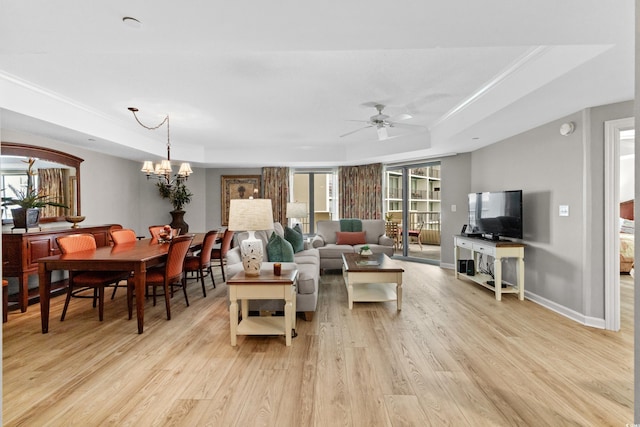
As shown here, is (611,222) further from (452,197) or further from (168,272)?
(168,272)

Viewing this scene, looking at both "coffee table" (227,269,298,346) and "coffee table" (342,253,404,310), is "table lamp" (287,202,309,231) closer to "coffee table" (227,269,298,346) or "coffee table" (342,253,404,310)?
"coffee table" (342,253,404,310)

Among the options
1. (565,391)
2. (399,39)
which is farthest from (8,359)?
(565,391)

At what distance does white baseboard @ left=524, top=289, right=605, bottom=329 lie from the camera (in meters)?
3.43

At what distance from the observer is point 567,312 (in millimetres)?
3730

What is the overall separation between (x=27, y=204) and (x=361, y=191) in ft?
19.8

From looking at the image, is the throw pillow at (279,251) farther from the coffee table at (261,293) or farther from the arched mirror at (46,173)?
the arched mirror at (46,173)

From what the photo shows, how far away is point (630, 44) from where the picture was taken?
2.14m

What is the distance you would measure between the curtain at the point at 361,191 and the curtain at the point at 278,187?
1.36 m

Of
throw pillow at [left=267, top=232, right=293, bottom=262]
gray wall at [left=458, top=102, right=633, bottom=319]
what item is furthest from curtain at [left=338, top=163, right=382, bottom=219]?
throw pillow at [left=267, top=232, right=293, bottom=262]

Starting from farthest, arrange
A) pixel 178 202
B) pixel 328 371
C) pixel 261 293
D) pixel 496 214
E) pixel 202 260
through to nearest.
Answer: pixel 178 202 < pixel 496 214 < pixel 202 260 < pixel 261 293 < pixel 328 371

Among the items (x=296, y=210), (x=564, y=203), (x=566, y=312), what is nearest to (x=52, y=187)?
(x=296, y=210)

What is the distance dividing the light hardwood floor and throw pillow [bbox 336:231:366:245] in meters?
2.78

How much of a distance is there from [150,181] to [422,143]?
605 centimetres

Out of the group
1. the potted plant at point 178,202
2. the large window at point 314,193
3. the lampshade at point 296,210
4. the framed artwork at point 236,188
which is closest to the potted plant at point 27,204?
the potted plant at point 178,202
